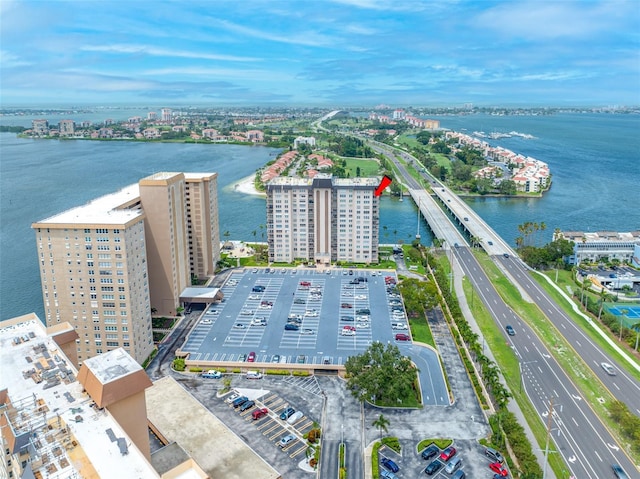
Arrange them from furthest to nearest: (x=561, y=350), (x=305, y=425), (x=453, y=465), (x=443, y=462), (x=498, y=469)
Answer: (x=561, y=350) < (x=305, y=425) < (x=443, y=462) < (x=453, y=465) < (x=498, y=469)

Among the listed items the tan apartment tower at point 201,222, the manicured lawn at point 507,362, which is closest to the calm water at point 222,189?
the tan apartment tower at point 201,222

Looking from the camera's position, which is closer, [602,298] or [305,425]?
[305,425]

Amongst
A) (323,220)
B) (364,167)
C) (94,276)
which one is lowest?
(94,276)

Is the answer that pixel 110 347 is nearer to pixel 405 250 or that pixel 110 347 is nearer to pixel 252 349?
pixel 252 349

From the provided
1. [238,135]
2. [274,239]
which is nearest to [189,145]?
[238,135]

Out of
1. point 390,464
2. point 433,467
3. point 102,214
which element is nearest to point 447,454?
point 433,467

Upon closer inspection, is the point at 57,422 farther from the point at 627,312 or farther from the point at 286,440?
the point at 627,312

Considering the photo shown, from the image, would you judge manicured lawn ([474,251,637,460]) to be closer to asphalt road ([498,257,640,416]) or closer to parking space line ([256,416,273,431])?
asphalt road ([498,257,640,416])
